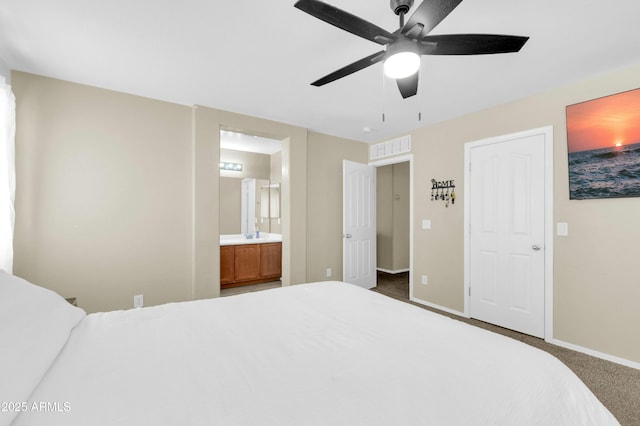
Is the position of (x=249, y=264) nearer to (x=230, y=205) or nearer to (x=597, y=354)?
(x=230, y=205)

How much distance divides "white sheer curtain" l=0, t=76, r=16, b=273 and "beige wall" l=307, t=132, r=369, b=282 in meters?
3.02

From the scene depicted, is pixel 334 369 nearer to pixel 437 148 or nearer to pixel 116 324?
pixel 116 324

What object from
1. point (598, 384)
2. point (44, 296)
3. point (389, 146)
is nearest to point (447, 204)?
point (389, 146)

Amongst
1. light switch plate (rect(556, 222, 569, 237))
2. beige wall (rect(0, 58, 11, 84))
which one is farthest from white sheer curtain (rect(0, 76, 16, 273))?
light switch plate (rect(556, 222, 569, 237))

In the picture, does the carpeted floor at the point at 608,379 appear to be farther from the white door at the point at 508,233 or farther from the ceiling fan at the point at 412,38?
the ceiling fan at the point at 412,38

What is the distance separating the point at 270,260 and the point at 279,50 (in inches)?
141

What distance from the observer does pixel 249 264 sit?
15.5 feet

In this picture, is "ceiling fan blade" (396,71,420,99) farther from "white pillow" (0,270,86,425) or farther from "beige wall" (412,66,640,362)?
"white pillow" (0,270,86,425)

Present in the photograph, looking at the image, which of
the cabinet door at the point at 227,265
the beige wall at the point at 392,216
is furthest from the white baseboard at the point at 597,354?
the cabinet door at the point at 227,265

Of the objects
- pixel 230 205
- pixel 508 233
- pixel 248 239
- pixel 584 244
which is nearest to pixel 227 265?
pixel 248 239

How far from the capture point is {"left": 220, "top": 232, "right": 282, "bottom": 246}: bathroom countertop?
4748 millimetres

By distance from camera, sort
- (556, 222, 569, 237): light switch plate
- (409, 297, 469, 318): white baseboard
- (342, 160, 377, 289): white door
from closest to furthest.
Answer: (556, 222, 569, 237): light switch plate < (409, 297, 469, 318): white baseboard < (342, 160, 377, 289): white door

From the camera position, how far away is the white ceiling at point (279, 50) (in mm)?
1693

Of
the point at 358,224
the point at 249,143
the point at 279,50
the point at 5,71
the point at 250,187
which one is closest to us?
the point at 279,50
